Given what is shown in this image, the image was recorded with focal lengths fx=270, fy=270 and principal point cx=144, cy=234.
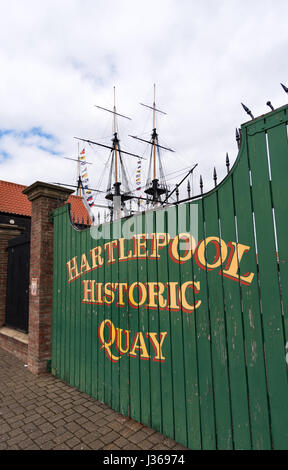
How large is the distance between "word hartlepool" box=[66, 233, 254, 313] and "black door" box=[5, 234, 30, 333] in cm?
333

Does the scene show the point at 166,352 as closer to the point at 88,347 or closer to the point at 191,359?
the point at 191,359

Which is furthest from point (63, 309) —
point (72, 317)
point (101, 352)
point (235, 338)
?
point (235, 338)

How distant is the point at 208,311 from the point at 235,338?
39 cm

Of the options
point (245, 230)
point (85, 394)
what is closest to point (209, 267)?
point (245, 230)

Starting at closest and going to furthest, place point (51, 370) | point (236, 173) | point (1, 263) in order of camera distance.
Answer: point (236, 173)
point (51, 370)
point (1, 263)

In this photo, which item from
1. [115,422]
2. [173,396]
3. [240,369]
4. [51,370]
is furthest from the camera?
[51,370]

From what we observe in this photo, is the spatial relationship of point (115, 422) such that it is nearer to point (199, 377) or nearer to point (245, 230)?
point (199, 377)

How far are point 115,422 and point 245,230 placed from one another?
314cm

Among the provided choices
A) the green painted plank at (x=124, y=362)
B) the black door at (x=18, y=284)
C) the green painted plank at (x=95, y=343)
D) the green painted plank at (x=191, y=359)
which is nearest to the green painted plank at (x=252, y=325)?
the green painted plank at (x=191, y=359)

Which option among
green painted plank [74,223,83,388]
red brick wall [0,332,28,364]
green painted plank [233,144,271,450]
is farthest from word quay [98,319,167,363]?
red brick wall [0,332,28,364]

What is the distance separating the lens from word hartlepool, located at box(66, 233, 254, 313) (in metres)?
2.87

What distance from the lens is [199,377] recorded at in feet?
9.92

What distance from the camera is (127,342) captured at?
13.0ft

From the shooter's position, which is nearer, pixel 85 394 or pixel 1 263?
pixel 85 394
